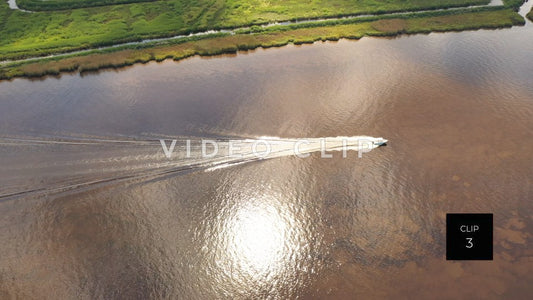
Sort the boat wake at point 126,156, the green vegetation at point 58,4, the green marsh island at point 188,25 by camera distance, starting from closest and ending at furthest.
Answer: the boat wake at point 126,156, the green marsh island at point 188,25, the green vegetation at point 58,4

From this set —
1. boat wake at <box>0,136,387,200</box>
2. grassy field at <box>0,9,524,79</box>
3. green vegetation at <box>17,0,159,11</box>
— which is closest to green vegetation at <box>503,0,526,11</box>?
grassy field at <box>0,9,524,79</box>

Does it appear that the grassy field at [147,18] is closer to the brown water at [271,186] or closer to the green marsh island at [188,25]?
the green marsh island at [188,25]

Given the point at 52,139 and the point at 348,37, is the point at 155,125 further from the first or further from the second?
the point at 348,37

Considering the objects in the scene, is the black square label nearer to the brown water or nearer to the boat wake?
the brown water

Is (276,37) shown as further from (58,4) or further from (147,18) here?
(58,4)

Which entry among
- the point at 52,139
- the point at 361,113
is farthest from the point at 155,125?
the point at 361,113

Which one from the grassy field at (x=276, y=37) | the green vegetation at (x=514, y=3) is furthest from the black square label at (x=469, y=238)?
the green vegetation at (x=514, y=3)
